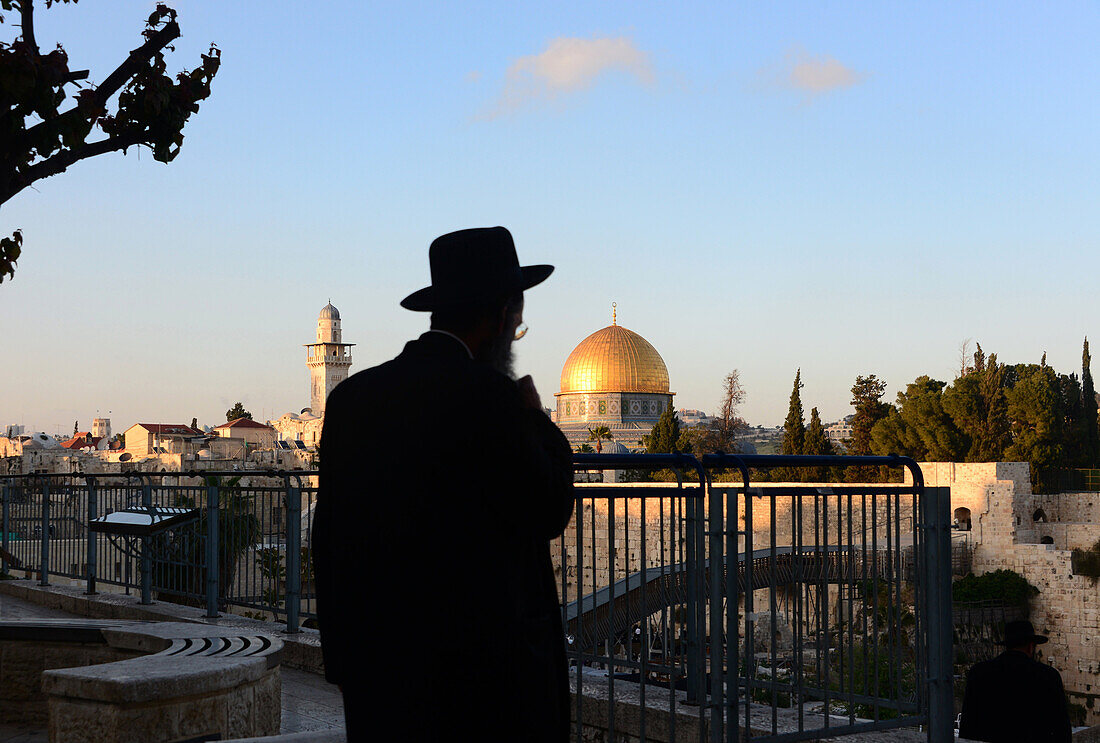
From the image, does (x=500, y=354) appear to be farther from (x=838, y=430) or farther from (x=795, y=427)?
(x=838, y=430)

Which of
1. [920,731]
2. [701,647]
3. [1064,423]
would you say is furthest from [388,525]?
[1064,423]

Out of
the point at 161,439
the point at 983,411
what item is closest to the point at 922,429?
the point at 983,411

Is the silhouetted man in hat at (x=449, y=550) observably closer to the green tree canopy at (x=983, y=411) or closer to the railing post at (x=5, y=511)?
the railing post at (x=5, y=511)

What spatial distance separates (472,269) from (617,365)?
68.8 meters

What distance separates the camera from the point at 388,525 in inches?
73.5

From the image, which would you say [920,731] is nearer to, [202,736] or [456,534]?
[202,736]

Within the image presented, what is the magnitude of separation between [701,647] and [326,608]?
6.72 ft

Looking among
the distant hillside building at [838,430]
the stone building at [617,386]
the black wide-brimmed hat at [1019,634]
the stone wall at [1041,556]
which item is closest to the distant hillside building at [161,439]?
the stone building at [617,386]

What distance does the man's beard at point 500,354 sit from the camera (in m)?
2.02

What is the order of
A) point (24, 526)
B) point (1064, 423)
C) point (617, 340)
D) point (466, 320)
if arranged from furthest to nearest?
point (617, 340) < point (1064, 423) < point (24, 526) < point (466, 320)

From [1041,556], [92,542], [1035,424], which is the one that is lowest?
[1041,556]

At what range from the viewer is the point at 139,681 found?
3592 mm

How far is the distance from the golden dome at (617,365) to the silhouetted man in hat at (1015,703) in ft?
214

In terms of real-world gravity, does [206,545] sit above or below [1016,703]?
above
